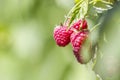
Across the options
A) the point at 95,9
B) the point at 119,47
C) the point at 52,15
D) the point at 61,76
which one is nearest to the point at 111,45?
the point at 119,47

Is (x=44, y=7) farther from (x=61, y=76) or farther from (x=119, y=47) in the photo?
(x=119, y=47)

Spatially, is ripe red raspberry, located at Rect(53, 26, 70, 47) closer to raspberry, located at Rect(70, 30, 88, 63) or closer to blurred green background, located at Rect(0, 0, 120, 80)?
raspberry, located at Rect(70, 30, 88, 63)

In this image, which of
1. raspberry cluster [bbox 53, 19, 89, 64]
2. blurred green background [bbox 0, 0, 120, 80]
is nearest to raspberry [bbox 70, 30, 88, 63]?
raspberry cluster [bbox 53, 19, 89, 64]

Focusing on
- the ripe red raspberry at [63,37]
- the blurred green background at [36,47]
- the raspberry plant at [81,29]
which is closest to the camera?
the raspberry plant at [81,29]

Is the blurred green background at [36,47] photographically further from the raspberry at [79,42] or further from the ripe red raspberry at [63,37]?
the raspberry at [79,42]

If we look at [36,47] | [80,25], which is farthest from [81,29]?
[36,47]

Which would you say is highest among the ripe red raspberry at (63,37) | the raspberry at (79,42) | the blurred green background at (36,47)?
the raspberry at (79,42)

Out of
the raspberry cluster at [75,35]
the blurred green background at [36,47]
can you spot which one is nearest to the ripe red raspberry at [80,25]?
the raspberry cluster at [75,35]
